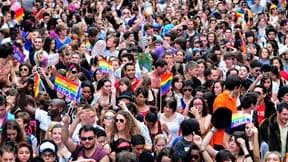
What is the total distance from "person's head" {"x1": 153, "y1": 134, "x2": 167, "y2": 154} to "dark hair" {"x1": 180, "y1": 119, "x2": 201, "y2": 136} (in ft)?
0.75

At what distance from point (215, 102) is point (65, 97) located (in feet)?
6.29

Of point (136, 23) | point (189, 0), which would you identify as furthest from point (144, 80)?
point (189, 0)

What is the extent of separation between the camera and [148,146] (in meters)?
9.60

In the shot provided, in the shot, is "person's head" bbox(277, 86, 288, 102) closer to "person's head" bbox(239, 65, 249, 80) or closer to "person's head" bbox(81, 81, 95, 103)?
"person's head" bbox(239, 65, 249, 80)

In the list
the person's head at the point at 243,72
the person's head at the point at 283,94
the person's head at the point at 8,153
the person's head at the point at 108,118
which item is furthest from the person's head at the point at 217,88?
the person's head at the point at 8,153

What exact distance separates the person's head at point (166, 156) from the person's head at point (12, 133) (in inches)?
57.2

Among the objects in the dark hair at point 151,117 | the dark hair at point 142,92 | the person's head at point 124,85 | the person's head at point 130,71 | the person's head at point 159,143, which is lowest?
the person's head at point 159,143

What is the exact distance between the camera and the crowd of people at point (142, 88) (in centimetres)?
939

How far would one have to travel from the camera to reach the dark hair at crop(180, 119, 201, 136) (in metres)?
9.70

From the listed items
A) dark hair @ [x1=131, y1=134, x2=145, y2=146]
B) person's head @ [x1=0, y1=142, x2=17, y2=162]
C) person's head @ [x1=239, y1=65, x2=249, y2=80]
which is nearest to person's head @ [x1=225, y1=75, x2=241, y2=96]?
person's head @ [x1=239, y1=65, x2=249, y2=80]

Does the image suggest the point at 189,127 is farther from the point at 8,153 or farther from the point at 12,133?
the point at 8,153

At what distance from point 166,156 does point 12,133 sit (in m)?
1.64

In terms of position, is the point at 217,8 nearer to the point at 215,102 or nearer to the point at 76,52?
the point at 76,52

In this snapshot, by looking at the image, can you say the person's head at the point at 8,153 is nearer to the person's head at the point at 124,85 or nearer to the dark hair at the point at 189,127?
the dark hair at the point at 189,127
